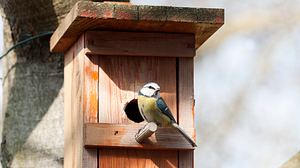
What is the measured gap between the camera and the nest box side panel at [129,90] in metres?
3.43

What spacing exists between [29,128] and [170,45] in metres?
0.78

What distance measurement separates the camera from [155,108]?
133 inches

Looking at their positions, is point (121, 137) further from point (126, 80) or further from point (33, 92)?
point (33, 92)

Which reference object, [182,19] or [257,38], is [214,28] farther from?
[257,38]

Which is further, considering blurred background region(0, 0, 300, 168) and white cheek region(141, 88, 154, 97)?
blurred background region(0, 0, 300, 168)

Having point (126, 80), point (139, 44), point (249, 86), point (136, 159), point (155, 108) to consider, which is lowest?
point (136, 159)

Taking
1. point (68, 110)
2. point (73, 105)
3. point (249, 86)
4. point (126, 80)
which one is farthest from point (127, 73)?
point (249, 86)

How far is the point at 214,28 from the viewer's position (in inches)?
139

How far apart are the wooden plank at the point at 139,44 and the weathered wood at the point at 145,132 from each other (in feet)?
0.99

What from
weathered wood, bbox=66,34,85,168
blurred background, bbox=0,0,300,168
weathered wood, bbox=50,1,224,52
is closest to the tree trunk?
weathered wood, bbox=66,34,85,168

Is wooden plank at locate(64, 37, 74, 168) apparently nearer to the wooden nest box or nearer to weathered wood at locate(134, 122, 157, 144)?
the wooden nest box

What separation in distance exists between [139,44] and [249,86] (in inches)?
185

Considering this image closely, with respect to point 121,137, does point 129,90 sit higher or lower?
higher

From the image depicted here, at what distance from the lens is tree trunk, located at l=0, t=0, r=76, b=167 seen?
12.9ft
